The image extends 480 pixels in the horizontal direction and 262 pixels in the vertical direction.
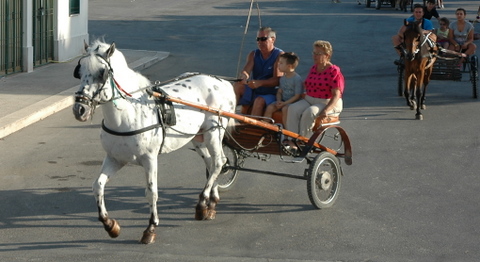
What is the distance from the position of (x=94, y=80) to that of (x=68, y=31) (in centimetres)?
1476

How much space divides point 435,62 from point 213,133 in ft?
30.6

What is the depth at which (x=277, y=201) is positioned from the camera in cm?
1023

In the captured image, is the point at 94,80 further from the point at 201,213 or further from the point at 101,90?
the point at 201,213

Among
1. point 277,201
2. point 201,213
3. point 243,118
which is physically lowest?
point 277,201

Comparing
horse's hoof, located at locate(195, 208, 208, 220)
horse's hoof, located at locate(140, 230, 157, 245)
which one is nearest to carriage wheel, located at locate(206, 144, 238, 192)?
horse's hoof, located at locate(195, 208, 208, 220)

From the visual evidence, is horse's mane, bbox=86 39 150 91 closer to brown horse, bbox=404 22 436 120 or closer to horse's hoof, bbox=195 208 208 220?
horse's hoof, bbox=195 208 208 220

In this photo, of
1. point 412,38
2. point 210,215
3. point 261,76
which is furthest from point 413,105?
point 210,215

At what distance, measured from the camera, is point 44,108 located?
15.2 meters

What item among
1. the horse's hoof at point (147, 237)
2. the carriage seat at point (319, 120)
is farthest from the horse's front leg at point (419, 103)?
the horse's hoof at point (147, 237)

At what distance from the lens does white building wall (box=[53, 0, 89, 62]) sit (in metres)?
21.6

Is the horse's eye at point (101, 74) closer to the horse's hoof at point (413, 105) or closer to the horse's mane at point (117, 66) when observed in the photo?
the horse's mane at point (117, 66)

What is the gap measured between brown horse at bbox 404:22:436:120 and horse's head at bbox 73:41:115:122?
8.90m

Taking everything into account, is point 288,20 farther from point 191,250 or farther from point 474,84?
point 191,250

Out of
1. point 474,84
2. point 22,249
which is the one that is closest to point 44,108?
point 22,249
